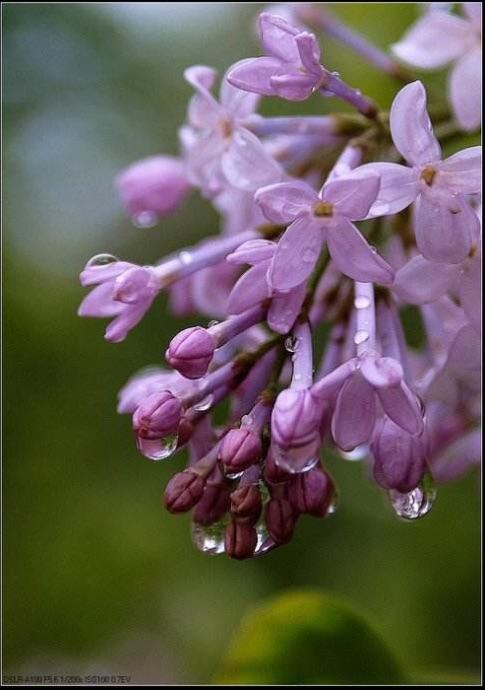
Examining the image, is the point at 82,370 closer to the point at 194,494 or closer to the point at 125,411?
the point at 125,411

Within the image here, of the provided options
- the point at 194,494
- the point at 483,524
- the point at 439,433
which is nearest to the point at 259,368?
the point at 194,494

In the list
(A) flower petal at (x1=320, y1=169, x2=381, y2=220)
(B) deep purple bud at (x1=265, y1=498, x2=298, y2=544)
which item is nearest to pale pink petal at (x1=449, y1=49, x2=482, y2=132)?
(A) flower petal at (x1=320, y1=169, x2=381, y2=220)

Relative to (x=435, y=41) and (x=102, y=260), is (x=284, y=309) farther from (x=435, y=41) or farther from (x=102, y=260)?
(x=435, y=41)

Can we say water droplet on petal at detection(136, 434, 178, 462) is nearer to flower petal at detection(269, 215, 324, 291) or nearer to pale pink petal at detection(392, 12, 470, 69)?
flower petal at detection(269, 215, 324, 291)

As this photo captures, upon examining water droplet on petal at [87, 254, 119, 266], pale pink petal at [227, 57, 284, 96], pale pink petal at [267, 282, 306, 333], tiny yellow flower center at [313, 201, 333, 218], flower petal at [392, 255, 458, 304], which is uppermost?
pale pink petal at [227, 57, 284, 96]

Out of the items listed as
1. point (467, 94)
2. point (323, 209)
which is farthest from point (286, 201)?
point (467, 94)

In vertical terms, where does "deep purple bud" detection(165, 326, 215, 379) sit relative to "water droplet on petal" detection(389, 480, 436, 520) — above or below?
above

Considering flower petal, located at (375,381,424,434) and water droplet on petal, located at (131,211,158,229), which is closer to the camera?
flower petal, located at (375,381,424,434)
